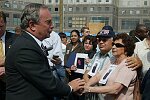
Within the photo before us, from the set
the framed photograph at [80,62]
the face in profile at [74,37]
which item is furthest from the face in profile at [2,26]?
the face in profile at [74,37]

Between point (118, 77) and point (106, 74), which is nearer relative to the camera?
point (118, 77)

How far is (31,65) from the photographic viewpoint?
258 centimetres

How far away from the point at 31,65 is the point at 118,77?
1018 millimetres

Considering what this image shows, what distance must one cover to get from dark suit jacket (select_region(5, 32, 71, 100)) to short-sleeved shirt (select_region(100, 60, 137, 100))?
797 millimetres

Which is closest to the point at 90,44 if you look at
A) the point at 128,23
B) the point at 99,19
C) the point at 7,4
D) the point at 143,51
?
the point at 143,51

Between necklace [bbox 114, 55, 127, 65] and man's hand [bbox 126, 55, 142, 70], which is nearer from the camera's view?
man's hand [bbox 126, 55, 142, 70]

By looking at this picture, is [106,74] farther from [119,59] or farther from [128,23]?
[128,23]

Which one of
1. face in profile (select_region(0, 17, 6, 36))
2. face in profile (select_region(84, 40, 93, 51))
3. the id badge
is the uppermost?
face in profile (select_region(0, 17, 6, 36))

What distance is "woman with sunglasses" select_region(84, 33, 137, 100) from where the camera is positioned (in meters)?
3.27

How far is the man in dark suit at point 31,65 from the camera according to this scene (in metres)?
2.58

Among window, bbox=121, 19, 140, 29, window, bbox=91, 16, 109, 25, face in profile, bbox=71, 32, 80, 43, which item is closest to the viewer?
face in profile, bbox=71, 32, 80, 43

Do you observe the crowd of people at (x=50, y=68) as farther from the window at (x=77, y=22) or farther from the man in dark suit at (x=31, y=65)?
the window at (x=77, y=22)

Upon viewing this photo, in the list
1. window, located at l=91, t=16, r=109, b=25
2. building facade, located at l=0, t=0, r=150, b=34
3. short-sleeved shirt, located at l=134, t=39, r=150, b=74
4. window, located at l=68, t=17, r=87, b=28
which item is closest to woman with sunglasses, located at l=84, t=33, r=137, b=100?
short-sleeved shirt, located at l=134, t=39, r=150, b=74

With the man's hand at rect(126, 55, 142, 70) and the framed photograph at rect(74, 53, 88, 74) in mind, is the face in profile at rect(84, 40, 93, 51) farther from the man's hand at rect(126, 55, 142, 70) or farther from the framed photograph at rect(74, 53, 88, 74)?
the man's hand at rect(126, 55, 142, 70)
